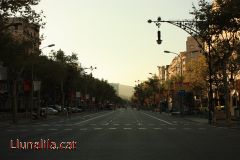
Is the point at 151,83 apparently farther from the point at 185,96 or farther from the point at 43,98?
the point at 185,96

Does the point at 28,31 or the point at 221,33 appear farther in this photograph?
the point at 28,31

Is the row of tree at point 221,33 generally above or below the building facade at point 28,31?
below

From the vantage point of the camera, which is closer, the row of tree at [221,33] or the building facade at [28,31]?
the row of tree at [221,33]

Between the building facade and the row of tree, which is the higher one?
the building facade

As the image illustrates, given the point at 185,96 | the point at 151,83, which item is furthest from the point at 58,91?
the point at 151,83

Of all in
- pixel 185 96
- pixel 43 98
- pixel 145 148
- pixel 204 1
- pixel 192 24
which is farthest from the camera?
pixel 43 98

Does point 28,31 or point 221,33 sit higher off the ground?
point 28,31

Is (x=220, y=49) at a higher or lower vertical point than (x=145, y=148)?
higher

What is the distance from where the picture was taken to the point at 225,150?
64.7 feet

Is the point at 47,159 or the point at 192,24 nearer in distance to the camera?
the point at 47,159

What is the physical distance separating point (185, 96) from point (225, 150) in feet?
210

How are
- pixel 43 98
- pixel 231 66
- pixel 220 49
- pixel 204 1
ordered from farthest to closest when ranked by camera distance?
pixel 43 98 → pixel 231 66 → pixel 220 49 → pixel 204 1

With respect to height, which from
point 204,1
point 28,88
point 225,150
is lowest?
point 225,150

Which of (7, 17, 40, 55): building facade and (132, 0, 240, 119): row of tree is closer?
(132, 0, 240, 119): row of tree
